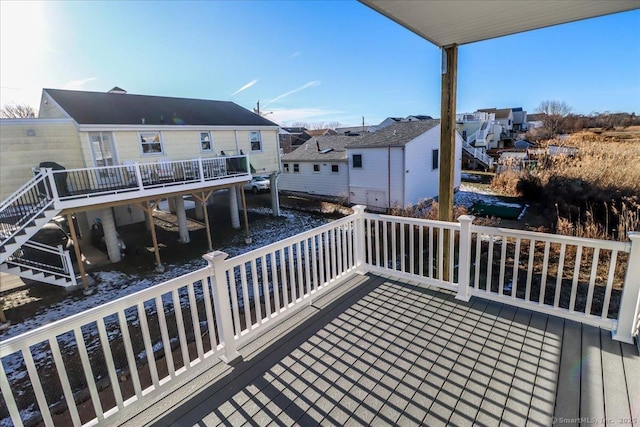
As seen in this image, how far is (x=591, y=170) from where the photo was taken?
30.2 feet

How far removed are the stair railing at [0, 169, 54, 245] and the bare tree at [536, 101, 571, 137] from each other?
3276 cm

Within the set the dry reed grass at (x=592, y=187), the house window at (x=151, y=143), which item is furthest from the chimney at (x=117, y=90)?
the dry reed grass at (x=592, y=187)

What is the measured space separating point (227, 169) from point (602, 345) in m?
11.1

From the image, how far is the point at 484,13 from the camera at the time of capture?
2691 mm

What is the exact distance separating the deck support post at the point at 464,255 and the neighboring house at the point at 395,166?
992cm

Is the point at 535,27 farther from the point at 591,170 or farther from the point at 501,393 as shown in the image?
the point at 591,170

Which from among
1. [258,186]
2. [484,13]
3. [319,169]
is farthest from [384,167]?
[484,13]

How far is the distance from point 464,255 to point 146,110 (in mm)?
12354

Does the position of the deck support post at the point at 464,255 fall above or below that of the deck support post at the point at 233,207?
above

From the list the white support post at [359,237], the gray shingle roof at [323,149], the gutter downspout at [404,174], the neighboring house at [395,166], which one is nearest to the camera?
the white support post at [359,237]

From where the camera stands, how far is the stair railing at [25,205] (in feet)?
22.8

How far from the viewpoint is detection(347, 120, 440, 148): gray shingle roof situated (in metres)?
13.8

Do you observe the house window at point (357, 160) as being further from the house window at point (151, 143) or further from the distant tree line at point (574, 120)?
the distant tree line at point (574, 120)

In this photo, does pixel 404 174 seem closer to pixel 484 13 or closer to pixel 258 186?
pixel 258 186
